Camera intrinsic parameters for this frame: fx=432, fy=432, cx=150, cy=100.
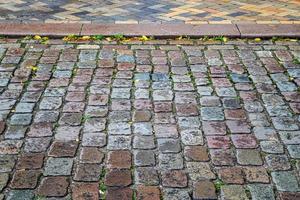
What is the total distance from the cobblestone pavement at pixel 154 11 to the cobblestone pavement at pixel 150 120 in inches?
34.3

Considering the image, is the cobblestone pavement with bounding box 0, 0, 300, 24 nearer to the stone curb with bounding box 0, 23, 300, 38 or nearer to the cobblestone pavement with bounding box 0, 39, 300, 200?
the stone curb with bounding box 0, 23, 300, 38

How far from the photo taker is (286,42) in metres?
5.51

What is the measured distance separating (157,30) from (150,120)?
2.22 meters

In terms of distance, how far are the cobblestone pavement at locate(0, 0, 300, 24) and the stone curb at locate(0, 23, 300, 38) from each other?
0.30 metres

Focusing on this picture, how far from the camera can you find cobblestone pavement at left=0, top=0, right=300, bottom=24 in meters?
6.20

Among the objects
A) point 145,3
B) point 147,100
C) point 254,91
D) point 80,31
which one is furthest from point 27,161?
point 145,3

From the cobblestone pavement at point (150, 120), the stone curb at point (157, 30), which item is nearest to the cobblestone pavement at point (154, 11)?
the stone curb at point (157, 30)

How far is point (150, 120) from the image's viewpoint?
3.77m

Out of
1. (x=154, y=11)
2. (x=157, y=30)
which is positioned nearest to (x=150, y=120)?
(x=157, y=30)

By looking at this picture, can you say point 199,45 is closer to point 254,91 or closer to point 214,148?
point 254,91

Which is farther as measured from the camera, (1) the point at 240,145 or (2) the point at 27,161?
(1) the point at 240,145

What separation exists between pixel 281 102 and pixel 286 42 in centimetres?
169

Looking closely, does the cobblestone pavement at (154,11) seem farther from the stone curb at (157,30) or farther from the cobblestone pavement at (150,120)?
the cobblestone pavement at (150,120)

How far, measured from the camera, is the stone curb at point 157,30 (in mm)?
5594
